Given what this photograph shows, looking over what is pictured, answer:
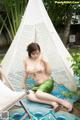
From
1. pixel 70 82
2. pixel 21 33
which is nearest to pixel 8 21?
pixel 21 33

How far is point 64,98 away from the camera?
627 cm

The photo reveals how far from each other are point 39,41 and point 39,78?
6.27 ft

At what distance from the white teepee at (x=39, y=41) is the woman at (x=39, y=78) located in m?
1.12

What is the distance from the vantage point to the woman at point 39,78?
234 inches

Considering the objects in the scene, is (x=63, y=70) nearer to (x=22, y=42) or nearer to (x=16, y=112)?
(x=22, y=42)

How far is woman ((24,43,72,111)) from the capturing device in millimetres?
5953

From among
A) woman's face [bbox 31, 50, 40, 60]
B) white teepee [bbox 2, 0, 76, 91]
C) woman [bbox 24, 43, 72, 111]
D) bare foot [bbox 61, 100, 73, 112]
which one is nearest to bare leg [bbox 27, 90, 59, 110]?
woman [bbox 24, 43, 72, 111]

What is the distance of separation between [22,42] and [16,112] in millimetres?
2512

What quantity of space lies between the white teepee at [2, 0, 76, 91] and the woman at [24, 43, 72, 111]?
1117 mm

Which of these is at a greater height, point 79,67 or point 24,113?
point 79,67

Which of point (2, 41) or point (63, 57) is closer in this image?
point (63, 57)

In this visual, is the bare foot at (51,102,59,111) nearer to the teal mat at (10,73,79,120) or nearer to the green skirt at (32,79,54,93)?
the teal mat at (10,73,79,120)

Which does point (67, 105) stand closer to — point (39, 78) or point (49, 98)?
point (49, 98)

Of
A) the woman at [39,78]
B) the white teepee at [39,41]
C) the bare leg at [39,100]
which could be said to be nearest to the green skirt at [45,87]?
the woman at [39,78]
